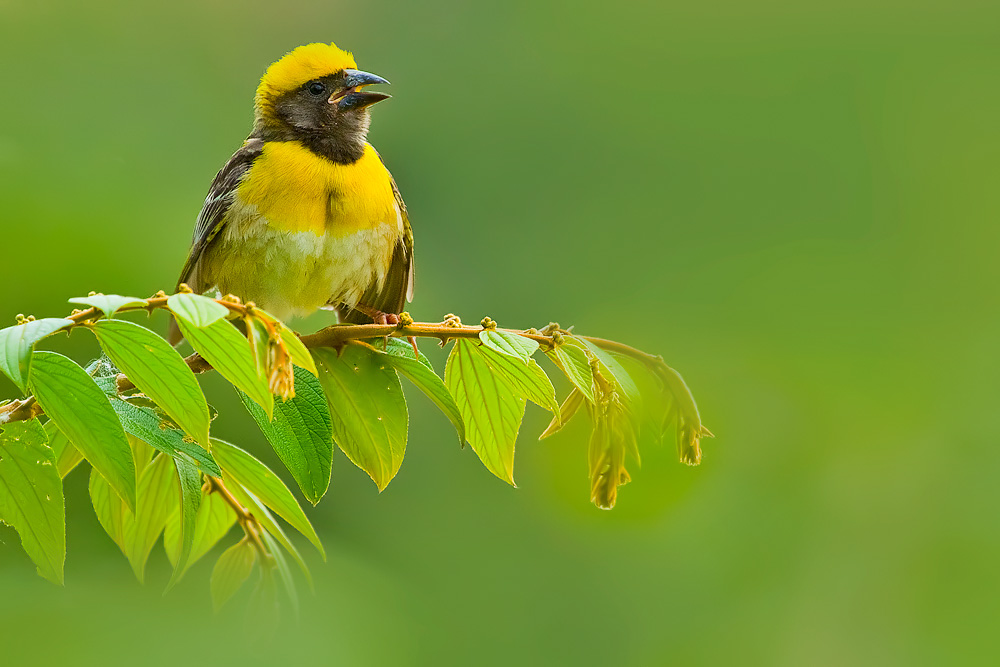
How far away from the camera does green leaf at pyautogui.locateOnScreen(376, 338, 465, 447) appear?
84 cm

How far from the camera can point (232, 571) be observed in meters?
0.96

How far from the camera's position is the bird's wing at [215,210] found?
1.55 m

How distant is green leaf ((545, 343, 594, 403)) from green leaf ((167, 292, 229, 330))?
28cm

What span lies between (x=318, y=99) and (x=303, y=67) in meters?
0.06

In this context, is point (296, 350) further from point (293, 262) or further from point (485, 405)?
point (293, 262)

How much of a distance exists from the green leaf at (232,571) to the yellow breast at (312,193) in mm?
663

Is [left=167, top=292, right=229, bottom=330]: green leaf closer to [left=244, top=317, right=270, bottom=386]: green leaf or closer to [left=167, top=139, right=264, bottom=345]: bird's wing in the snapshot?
[left=244, top=317, right=270, bottom=386]: green leaf

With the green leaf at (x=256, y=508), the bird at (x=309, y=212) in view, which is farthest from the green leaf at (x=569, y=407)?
the bird at (x=309, y=212)

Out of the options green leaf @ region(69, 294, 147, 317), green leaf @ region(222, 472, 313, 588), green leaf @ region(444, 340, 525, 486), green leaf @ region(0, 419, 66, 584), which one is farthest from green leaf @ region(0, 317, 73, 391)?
green leaf @ region(444, 340, 525, 486)

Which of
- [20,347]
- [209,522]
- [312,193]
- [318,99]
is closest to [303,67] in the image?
[318,99]

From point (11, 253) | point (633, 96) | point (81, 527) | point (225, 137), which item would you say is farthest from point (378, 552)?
point (633, 96)

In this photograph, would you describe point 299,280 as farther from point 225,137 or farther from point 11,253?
point 225,137

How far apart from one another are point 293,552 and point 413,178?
3884 mm

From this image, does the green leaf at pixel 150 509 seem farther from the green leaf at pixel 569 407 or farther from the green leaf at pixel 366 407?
the green leaf at pixel 569 407
